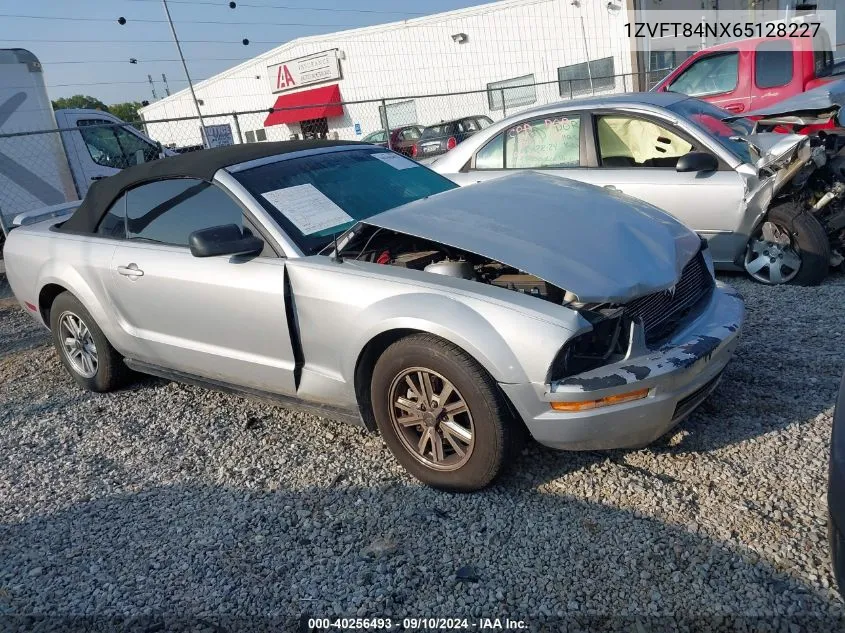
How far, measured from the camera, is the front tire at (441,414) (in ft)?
8.82

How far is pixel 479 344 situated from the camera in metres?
2.61

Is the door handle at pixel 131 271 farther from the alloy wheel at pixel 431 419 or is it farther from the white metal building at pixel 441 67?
the white metal building at pixel 441 67

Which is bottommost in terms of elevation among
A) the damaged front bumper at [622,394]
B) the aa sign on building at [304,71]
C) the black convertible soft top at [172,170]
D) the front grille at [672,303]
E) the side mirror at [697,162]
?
the damaged front bumper at [622,394]

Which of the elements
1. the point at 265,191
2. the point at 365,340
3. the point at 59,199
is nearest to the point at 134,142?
the point at 59,199

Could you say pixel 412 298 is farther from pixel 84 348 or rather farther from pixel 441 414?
pixel 84 348

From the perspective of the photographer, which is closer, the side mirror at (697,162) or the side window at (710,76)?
the side mirror at (697,162)

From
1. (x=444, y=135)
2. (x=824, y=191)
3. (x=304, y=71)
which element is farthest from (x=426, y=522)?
(x=304, y=71)

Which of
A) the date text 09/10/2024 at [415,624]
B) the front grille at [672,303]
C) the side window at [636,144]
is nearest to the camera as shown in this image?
the date text 09/10/2024 at [415,624]

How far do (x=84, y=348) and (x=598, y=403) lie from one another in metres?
3.68

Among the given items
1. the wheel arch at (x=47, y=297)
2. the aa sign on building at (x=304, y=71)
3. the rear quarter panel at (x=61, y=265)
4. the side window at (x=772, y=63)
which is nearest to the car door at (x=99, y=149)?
the rear quarter panel at (x=61, y=265)

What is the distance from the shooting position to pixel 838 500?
187 cm

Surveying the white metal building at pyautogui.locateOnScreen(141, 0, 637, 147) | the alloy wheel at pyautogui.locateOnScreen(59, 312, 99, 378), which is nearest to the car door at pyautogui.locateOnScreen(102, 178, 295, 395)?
the alloy wheel at pyautogui.locateOnScreen(59, 312, 99, 378)

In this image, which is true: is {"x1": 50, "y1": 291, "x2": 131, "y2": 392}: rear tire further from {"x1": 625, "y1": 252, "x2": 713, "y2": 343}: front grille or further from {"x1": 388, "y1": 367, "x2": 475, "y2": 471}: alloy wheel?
{"x1": 625, "y1": 252, "x2": 713, "y2": 343}: front grille

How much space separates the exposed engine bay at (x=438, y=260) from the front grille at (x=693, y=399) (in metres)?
0.66
